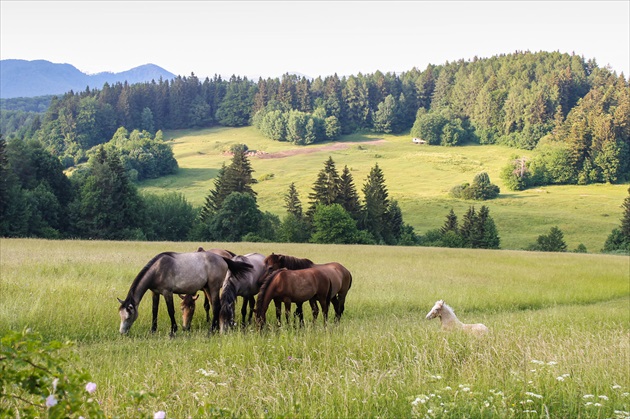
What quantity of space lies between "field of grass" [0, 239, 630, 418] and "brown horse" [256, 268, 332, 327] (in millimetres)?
628

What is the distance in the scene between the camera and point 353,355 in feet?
27.6

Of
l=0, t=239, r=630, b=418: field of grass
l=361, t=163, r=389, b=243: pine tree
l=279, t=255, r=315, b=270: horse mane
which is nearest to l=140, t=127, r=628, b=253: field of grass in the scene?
l=361, t=163, r=389, b=243: pine tree

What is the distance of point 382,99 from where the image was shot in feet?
634

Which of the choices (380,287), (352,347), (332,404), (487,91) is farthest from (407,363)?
(487,91)

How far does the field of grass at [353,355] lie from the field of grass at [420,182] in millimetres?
57823

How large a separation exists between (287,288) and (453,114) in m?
169

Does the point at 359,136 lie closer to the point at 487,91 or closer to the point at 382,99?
the point at 382,99

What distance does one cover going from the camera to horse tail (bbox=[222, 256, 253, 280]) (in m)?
12.6

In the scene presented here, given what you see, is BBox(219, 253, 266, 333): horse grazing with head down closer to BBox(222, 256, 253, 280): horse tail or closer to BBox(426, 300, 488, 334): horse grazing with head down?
BBox(222, 256, 253, 280): horse tail

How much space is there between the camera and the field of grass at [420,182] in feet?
263

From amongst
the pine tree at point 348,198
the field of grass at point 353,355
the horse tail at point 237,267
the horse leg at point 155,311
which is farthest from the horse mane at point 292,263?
the pine tree at point 348,198

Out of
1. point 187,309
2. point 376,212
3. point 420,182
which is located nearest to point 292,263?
point 187,309

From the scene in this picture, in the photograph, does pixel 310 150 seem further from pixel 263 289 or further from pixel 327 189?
pixel 263 289

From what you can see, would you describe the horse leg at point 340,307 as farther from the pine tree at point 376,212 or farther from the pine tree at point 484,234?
the pine tree at point 376,212
